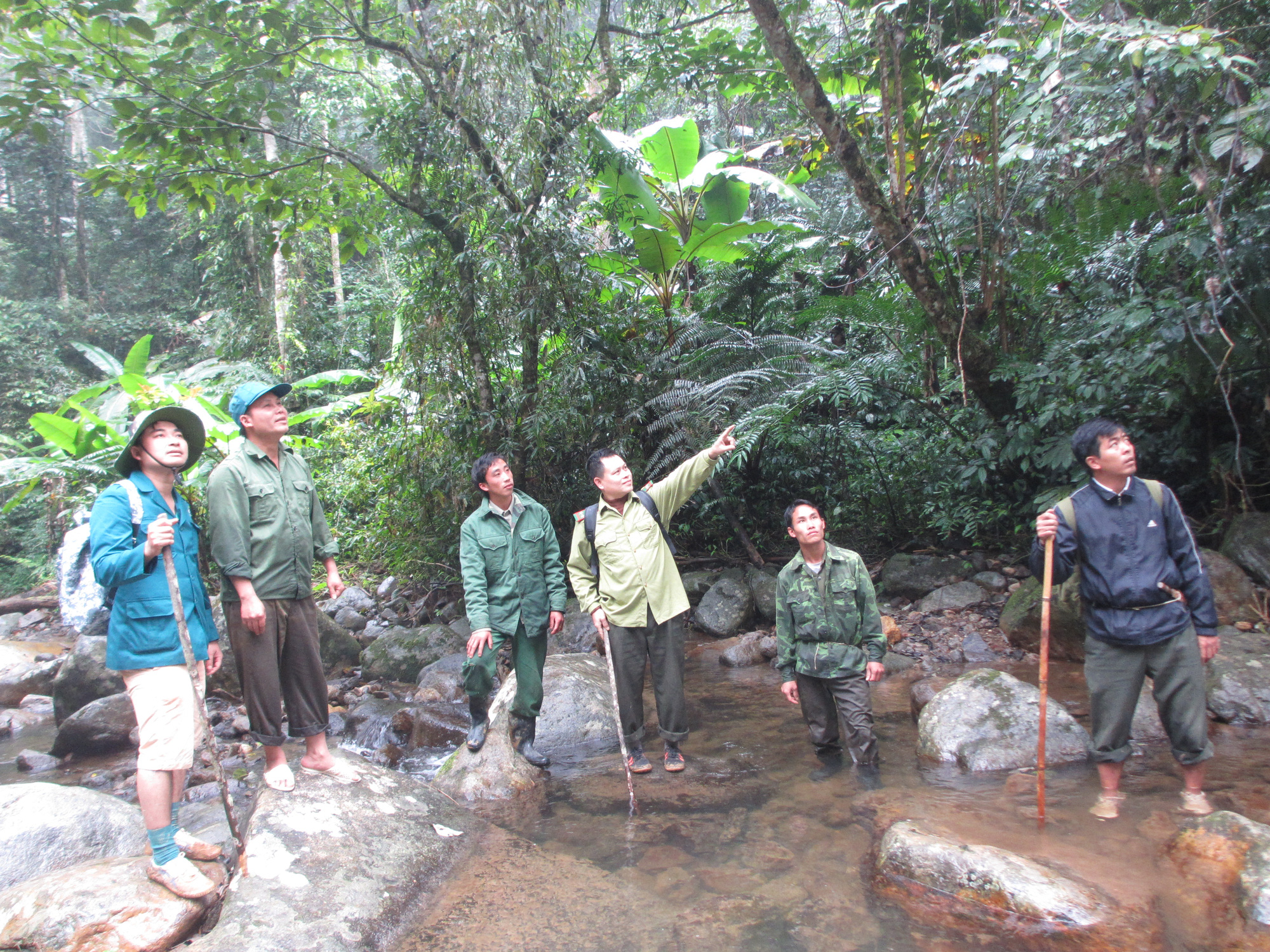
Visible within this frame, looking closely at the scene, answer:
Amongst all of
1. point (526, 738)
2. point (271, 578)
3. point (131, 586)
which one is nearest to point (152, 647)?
point (131, 586)

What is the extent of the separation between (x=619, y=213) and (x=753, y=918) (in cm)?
608

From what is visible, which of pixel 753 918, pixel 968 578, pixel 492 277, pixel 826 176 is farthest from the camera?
pixel 826 176

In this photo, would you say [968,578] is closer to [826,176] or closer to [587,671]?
[587,671]

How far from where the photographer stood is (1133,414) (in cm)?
613

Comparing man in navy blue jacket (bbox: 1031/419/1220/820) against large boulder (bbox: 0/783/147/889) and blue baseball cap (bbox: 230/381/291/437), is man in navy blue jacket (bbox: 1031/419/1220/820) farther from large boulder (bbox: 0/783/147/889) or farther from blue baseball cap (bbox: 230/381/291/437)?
large boulder (bbox: 0/783/147/889)

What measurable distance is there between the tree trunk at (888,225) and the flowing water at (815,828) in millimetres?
2600

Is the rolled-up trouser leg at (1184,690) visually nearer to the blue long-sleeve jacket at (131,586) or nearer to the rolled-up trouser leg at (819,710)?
the rolled-up trouser leg at (819,710)

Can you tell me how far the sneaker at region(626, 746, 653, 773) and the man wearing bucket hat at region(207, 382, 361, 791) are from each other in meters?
1.50

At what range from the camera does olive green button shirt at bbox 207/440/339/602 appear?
346cm

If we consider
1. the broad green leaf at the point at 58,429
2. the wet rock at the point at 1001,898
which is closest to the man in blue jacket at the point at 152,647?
the wet rock at the point at 1001,898

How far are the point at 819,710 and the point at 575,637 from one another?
384 centimetres

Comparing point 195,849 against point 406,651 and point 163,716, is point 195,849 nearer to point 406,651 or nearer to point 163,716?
point 163,716

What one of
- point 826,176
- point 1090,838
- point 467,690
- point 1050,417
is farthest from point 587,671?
point 826,176

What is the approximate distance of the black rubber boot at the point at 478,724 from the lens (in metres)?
4.68
